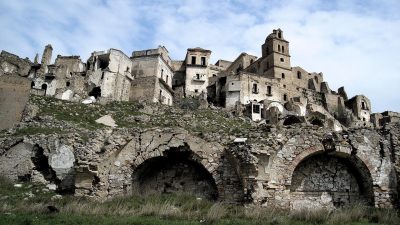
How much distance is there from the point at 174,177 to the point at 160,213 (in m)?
4.13

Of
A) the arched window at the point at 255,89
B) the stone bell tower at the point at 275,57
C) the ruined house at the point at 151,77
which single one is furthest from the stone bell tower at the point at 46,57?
the stone bell tower at the point at 275,57

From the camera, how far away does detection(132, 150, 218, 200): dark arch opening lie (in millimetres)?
13852

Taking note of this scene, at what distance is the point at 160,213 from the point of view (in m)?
10.3

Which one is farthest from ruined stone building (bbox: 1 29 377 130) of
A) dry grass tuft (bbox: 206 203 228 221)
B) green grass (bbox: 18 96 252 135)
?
dry grass tuft (bbox: 206 203 228 221)

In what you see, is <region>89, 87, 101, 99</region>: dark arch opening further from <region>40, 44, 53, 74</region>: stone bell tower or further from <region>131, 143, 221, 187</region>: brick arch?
<region>131, 143, 221, 187</region>: brick arch

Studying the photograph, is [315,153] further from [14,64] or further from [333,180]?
[14,64]

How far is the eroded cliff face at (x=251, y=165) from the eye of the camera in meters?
12.9

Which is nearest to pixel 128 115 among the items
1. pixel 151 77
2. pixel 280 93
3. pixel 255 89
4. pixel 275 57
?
pixel 151 77

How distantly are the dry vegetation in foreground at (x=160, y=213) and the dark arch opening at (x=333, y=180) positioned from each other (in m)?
1.47

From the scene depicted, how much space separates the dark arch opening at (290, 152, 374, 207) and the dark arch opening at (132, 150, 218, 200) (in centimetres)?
343

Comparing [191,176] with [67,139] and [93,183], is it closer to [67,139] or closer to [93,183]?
[93,183]

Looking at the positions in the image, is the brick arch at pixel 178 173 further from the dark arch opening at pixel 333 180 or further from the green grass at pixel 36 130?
the green grass at pixel 36 130

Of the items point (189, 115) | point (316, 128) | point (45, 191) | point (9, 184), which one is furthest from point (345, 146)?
point (189, 115)

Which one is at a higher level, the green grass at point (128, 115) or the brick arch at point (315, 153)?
the green grass at point (128, 115)
